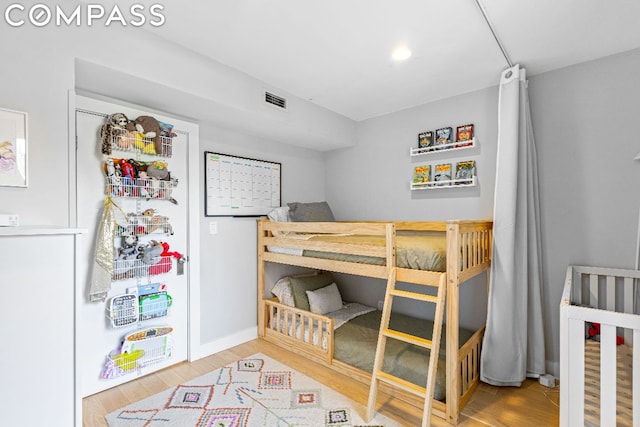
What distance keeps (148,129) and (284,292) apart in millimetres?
1957

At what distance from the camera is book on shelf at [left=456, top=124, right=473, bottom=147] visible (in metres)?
2.86

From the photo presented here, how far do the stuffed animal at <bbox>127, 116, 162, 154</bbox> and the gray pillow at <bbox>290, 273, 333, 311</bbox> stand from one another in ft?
5.85

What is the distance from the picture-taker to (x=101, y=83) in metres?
2.08

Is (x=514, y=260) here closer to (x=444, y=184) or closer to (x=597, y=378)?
(x=597, y=378)

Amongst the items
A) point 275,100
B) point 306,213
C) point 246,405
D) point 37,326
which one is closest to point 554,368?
point 246,405

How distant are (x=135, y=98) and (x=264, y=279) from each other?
2.04m

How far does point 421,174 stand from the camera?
125 inches

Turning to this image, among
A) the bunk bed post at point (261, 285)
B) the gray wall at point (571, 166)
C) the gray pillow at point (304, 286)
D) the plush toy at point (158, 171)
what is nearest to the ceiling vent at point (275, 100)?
the plush toy at point (158, 171)

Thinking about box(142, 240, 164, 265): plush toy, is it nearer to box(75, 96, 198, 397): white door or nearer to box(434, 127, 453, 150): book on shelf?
box(75, 96, 198, 397): white door

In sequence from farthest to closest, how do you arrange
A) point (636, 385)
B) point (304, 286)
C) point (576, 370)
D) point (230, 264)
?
1. point (304, 286)
2. point (230, 264)
3. point (576, 370)
4. point (636, 385)

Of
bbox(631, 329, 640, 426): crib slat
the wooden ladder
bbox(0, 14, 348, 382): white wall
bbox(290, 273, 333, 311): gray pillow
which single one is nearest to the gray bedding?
the wooden ladder

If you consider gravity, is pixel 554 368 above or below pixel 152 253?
below

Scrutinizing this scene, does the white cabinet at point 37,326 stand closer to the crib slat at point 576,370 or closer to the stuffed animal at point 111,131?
the stuffed animal at point 111,131

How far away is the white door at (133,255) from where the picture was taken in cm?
221
